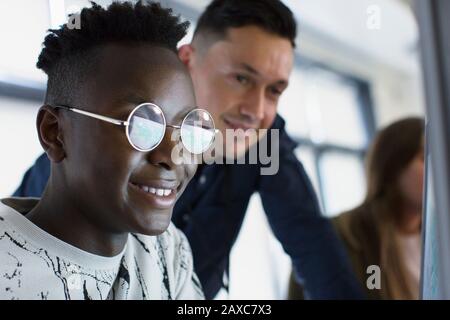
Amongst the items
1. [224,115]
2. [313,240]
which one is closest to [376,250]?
[313,240]

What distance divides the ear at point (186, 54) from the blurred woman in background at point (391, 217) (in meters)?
0.31

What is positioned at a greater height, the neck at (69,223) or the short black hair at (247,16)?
the short black hair at (247,16)

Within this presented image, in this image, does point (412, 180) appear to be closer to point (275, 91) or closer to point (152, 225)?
point (275, 91)

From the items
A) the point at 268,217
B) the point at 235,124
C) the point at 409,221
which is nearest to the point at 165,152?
the point at 235,124

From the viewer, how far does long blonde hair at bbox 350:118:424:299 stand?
70 cm

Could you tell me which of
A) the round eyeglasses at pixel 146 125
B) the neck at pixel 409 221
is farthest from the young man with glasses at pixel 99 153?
the neck at pixel 409 221

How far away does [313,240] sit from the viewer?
680 mm

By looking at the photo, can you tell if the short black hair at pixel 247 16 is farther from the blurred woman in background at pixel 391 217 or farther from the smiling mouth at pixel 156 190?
the blurred woman in background at pixel 391 217

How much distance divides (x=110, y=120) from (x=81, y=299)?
0.44 feet

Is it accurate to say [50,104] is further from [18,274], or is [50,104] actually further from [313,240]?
[313,240]

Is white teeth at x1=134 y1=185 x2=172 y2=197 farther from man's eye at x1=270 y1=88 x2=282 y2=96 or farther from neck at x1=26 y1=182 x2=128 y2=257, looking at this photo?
man's eye at x1=270 y1=88 x2=282 y2=96

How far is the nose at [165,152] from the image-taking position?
0.40 m

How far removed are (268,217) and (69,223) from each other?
11.6 inches

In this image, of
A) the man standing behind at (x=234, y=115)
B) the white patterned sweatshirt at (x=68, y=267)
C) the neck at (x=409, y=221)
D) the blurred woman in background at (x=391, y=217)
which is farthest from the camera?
the neck at (x=409, y=221)
